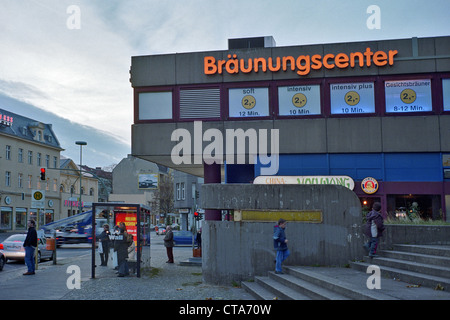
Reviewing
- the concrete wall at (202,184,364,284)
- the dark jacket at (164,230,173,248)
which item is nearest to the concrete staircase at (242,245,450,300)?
the concrete wall at (202,184,364,284)

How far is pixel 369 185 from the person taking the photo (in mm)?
18500

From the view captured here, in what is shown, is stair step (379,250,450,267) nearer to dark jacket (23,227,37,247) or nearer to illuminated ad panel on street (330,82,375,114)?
illuminated ad panel on street (330,82,375,114)

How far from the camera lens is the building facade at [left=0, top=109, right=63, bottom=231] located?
5950 centimetres

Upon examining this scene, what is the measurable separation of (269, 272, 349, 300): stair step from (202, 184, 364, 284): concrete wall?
1.10 metres

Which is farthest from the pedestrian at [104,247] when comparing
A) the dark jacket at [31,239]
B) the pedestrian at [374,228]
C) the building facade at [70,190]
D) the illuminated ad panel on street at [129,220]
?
the building facade at [70,190]

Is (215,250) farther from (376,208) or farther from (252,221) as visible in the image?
(376,208)

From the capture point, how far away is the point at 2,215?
58.2m

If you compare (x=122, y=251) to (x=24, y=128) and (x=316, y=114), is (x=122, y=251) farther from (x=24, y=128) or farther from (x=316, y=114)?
(x=24, y=128)

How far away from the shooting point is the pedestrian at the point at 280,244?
446 inches

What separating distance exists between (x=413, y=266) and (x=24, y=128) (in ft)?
217

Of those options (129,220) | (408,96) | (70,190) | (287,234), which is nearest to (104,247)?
(129,220)

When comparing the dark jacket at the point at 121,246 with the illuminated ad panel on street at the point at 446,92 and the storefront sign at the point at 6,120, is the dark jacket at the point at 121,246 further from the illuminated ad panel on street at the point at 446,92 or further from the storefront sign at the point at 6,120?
the storefront sign at the point at 6,120

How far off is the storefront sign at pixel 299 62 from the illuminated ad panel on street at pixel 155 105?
2.05 m
